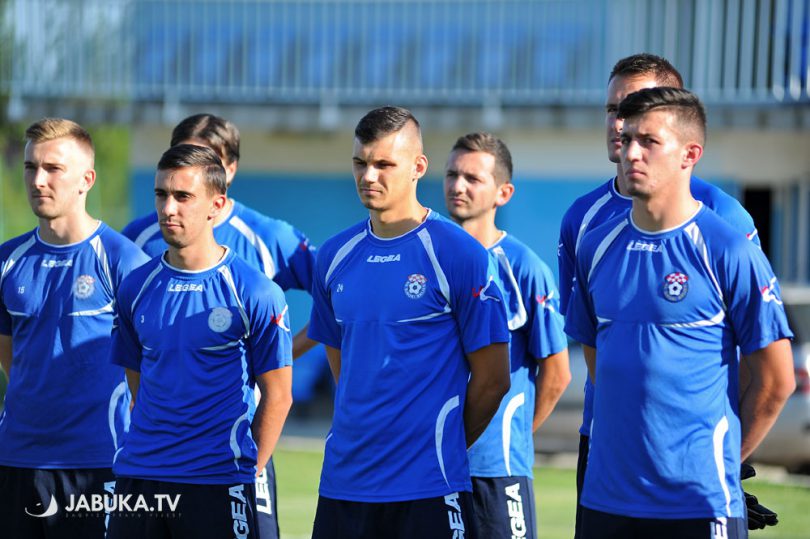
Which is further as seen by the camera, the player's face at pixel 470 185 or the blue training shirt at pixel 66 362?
the player's face at pixel 470 185

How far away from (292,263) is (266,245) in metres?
0.18

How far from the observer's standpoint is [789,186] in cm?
1889

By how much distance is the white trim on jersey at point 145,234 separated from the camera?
7.66 metres

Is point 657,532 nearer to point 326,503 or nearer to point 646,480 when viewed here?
point 646,480

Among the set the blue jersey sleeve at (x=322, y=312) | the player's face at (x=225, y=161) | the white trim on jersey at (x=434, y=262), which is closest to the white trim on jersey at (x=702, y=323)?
the white trim on jersey at (x=434, y=262)

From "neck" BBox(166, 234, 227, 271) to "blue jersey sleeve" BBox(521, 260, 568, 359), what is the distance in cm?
173

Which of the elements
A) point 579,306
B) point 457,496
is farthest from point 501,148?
point 457,496

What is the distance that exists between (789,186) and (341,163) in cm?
648

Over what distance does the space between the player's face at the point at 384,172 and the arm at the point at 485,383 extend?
74 cm

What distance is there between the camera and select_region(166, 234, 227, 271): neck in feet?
20.6

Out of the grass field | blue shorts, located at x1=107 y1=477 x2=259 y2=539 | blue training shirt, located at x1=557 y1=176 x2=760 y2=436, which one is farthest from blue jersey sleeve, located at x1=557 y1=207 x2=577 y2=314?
the grass field

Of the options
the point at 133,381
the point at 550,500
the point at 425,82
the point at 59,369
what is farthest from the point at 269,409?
the point at 425,82

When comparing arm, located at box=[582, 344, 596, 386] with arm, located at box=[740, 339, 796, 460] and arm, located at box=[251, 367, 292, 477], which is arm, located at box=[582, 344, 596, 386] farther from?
arm, located at box=[251, 367, 292, 477]

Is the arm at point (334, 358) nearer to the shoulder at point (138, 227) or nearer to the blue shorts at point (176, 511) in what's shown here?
the blue shorts at point (176, 511)
